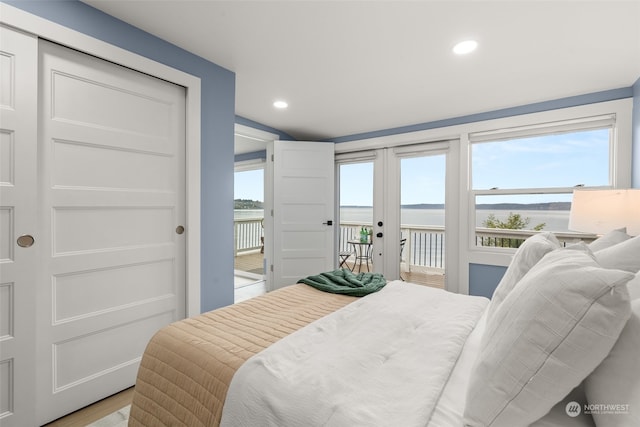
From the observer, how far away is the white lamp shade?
6.50 ft

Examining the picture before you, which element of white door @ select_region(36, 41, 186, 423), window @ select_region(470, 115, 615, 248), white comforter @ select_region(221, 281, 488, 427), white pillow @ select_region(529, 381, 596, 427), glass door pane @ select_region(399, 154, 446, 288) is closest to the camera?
white pillow @ select_region(529, 381, 596, 427)

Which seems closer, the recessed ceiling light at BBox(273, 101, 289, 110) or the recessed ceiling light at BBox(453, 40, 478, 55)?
the recessed ceiling light at BBox(453, 40, 478, 55)

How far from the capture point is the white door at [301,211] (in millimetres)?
4266

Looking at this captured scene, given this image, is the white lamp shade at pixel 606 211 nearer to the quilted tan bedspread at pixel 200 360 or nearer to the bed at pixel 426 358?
the bed at pixel 426 358

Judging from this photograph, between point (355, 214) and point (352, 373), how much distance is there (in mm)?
3770

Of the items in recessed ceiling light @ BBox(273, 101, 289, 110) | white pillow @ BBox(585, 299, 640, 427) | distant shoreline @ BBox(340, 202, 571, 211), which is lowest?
white pillow @ BBox(585, 299, 640, 427)

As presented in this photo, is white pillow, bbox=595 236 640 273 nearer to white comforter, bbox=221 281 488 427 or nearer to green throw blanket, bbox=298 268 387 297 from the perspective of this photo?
white comforter, bbox=221 281 488 427

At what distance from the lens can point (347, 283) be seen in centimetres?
213

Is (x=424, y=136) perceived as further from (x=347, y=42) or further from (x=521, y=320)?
(x=521, y=320)

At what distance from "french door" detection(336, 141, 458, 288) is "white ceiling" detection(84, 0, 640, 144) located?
93cm

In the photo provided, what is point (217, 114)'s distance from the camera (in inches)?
101

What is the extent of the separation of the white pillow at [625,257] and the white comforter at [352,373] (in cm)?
60

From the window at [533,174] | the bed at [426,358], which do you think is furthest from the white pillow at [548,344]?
the window at [533,174]

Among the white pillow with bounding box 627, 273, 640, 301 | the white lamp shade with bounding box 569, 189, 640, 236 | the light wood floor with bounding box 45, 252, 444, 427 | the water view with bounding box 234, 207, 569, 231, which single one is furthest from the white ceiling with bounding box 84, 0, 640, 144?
the light wood floor with bounding box 45, 252, 444, 427
